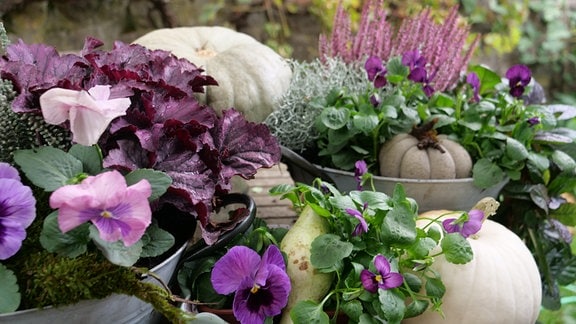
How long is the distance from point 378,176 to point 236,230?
1.45 ft

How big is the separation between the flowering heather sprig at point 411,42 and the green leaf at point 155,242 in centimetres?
83

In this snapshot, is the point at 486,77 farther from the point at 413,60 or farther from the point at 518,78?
the point at 413,60

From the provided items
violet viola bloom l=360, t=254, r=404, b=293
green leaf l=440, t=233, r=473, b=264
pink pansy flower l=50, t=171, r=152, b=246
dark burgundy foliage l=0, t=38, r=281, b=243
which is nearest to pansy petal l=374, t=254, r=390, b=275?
violet viola bloom l=360, t=254, r=404, b=293

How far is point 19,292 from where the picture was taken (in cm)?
64

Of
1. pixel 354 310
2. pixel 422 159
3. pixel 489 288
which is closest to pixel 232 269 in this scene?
pixel 354 310

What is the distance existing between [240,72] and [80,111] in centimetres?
66

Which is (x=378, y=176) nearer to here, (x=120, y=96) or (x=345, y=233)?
(x=345, y=233)

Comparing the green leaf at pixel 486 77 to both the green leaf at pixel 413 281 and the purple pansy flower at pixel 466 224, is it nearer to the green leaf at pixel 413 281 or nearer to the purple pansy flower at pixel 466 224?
the purple pansy flower at pixel 466 224

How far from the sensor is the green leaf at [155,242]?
680 mm

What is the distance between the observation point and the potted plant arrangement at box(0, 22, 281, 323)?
0.60 metres

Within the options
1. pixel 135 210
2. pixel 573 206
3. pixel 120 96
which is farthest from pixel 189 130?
pixel 573 206

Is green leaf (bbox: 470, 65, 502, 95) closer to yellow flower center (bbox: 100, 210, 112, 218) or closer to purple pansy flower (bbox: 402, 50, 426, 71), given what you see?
purple pansy flower (bbox: 402, 50, 426, 71)

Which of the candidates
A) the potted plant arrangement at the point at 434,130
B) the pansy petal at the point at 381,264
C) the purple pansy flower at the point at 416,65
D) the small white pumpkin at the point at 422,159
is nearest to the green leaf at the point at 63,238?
the pansy petal at the point at 381,264

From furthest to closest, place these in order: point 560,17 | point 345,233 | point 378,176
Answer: point 560,17
point 378,176
point 345,233
